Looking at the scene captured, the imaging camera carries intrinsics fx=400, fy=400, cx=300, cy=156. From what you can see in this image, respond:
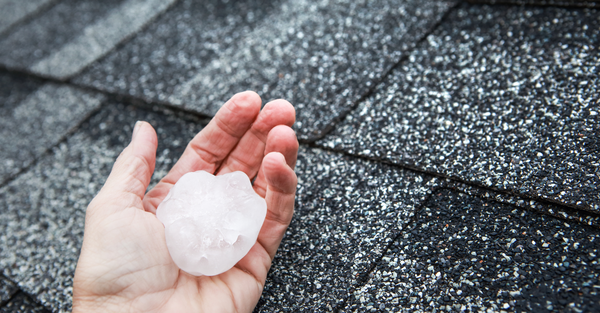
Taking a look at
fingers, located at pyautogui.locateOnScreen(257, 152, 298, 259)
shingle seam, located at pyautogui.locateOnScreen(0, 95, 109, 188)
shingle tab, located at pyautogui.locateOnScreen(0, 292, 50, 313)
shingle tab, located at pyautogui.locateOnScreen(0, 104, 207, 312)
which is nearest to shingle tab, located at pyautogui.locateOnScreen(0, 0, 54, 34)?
shingle seam, located at pyautogui.locateOnScreen(0, 95, 109, 188)

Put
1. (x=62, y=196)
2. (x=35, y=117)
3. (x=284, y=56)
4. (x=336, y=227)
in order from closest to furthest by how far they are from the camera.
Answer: (x=336, y=227), (x=62, y=196), (x=284, y=56), (x=35, y=117)

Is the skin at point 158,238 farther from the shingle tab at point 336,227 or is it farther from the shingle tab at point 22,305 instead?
the shingle tab at point 22,305

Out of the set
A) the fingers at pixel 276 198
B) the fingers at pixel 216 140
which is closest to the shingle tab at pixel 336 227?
the fingers at pixel 276 198

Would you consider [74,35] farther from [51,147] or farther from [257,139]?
[257,139]

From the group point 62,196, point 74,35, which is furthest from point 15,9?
point 62,196

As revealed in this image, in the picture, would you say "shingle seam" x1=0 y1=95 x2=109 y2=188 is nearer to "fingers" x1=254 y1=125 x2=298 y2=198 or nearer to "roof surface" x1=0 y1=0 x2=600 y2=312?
"roof surface" x1=0 y1=0 x2=600 y2=312

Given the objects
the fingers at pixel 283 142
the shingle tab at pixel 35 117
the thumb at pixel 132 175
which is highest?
the fingers at pixel 283 142
